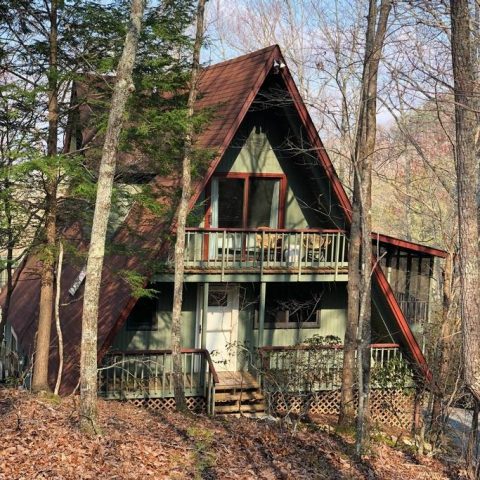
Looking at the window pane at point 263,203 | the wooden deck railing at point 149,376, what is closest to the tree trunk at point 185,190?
the wooden deck railing at point 149,376

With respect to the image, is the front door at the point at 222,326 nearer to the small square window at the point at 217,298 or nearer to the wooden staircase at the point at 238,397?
the small square window at the point at 217,298

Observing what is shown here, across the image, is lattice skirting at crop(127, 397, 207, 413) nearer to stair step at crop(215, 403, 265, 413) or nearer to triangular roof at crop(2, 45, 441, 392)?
stair step at crop(215, 403, 265, 413)

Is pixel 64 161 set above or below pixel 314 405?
above

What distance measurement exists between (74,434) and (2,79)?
8.89 metres

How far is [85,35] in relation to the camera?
488 inches

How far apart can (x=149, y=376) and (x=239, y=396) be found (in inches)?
84.2

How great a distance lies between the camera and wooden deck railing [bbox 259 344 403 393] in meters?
14.7

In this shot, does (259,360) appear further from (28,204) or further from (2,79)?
(2,79)

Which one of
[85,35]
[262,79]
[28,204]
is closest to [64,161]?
[28,204]

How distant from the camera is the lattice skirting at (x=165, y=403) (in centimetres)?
1424

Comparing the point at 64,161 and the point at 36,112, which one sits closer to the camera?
the point at 64,161

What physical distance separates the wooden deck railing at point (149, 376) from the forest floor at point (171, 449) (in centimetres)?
124

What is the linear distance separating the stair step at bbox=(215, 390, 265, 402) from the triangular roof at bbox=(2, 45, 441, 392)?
2.97 meters

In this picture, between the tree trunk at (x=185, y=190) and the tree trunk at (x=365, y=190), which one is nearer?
the tree trunk at (x=365, y=190)
